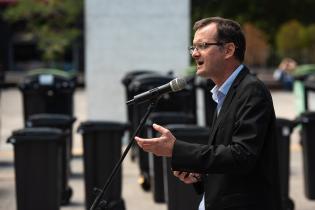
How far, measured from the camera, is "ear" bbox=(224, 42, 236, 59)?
3.82 meters

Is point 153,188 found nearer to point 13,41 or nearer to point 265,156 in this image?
point 265,156

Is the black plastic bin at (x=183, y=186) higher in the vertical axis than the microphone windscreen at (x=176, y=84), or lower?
A: lower

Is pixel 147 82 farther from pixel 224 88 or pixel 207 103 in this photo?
pixel 224 88

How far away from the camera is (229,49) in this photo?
3834mm

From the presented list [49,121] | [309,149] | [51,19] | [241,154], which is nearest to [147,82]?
[49,121]

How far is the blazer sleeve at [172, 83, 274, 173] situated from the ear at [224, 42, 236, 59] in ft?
0.59

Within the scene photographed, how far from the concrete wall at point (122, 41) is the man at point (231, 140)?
412 inches

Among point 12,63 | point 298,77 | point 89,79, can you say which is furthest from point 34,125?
point 12,63

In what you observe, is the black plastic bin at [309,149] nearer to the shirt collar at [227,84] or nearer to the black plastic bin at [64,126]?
the black plastic bin at [64,126]

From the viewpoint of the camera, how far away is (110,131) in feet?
28.8

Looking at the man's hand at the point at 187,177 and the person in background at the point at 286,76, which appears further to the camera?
the person in background at the point at 286,76

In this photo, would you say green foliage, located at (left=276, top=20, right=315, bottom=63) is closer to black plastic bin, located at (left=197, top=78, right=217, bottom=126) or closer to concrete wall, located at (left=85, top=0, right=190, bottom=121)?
concrete wall, located at (left=85, top=0, right=190, bottom=121)

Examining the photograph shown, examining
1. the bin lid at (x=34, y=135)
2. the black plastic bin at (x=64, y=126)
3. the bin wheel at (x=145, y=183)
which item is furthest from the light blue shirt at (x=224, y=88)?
the bin wheel at (x=145, y=183)

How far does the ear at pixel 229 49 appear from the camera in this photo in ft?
12.5
